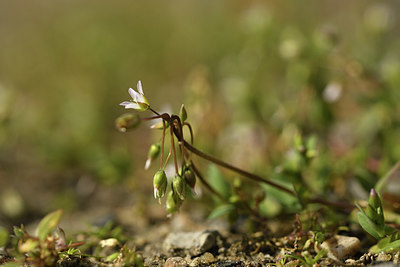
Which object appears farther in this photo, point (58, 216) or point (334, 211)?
point (334, 211)

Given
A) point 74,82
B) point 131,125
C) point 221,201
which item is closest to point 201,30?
point 74,82

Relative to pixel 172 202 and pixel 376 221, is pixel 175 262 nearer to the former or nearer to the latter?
pixel 172 202

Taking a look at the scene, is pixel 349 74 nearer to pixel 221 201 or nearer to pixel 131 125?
pixel 221 201

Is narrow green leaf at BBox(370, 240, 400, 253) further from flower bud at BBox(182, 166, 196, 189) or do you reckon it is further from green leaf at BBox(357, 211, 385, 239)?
flower bud at BBox(182, 166, 196, 189)

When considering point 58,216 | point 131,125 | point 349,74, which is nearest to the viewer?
point 131,125

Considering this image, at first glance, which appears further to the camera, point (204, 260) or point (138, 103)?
point (204, 260)

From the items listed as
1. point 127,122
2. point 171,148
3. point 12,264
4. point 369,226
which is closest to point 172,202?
point 171,148

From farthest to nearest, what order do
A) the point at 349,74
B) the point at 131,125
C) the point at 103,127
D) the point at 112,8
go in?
the point at 112,8 → the point at 103,127 → the point at 349,74 → the point at 131,125
